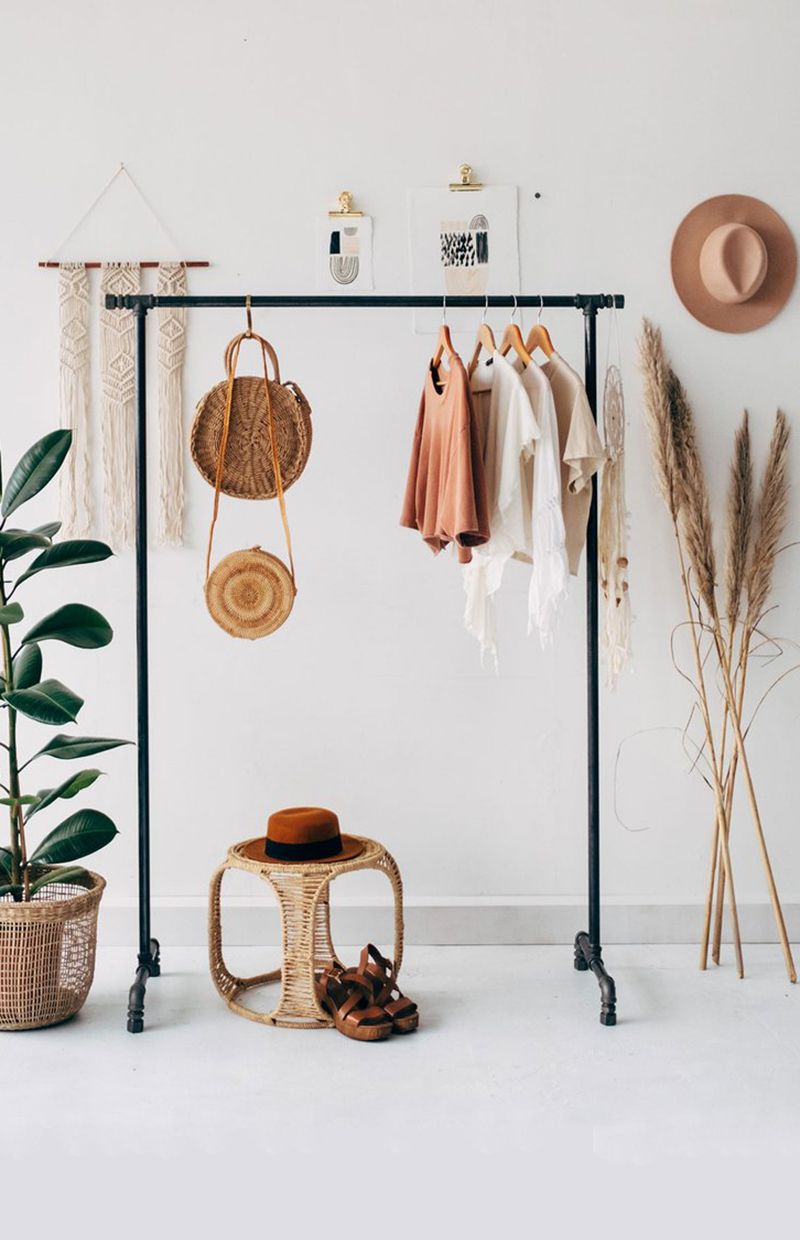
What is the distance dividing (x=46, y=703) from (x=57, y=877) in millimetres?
542

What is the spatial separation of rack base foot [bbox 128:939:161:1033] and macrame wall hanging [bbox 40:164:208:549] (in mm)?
1181

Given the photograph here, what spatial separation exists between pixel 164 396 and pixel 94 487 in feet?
1.12

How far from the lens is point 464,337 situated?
3471mm

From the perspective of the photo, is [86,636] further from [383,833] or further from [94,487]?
[383,833]

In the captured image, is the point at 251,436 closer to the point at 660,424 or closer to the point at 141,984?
the point at 660,424

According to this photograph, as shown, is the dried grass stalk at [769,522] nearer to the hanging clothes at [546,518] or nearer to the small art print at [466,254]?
the hanging clothes at [546,518]

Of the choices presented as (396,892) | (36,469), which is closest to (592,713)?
(396,892)

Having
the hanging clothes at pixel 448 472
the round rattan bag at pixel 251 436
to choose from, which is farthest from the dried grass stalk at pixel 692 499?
the round rattan bag at pixel 251 436

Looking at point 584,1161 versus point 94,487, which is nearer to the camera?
point 584,1161

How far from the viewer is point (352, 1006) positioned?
288 cm

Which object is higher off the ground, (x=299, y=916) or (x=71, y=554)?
(x=71, y=554)

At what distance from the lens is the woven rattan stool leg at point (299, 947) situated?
9.45 feet

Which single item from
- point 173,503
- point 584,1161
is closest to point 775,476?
point 173,503

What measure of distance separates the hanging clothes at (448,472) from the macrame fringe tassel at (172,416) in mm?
807
